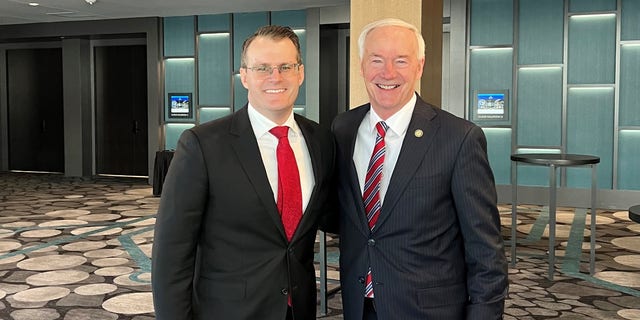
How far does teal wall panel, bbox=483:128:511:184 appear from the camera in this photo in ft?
35.7

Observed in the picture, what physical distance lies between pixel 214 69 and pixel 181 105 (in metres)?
1.03

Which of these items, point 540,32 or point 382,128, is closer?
point 382,128

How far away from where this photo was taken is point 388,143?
2.22 meters

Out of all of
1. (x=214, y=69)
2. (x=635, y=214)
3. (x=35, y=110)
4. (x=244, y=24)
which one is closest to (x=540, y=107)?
(x=244, y=24)

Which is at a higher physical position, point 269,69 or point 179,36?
point 179,36

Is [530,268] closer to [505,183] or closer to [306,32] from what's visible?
[505,183]

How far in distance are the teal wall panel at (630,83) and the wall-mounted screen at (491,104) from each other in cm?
176

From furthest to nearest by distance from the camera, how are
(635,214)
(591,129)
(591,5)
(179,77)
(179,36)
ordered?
(179,77)
(179,36)
(591,129)
(591,5)
(635,214)

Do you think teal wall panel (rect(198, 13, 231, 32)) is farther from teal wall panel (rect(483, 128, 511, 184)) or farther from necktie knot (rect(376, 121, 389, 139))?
necktie knot (rect(376, 121, 389, 139))

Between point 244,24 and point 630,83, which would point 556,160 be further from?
→ point 244,24

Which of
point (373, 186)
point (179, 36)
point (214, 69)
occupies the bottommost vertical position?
point (373, 186)

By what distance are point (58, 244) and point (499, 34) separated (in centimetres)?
749

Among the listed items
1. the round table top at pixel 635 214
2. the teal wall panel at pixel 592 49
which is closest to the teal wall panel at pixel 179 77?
the teal wall panel at pixel 592 49

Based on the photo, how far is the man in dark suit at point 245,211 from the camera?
208 cm
